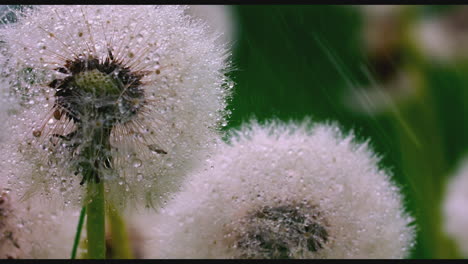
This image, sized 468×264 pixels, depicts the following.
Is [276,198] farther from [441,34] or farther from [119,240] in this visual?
[441,34]

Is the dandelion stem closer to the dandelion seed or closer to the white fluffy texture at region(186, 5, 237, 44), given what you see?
the white fluffy texture at region(186, 5, 237, 44)

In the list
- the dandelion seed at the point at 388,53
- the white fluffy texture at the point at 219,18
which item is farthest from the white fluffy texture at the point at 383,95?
the white fluffy texture at the point at 219,18

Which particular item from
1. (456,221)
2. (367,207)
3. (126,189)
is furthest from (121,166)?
(456,221)

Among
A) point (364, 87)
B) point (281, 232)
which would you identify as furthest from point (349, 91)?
point (281, 232)

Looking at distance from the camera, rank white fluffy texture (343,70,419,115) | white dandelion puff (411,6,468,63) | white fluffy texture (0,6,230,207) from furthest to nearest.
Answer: white dandelion puff (411,6,468,63), white fluffy texture (343,70,419,115), white fluffy texture (0,6,230,207)

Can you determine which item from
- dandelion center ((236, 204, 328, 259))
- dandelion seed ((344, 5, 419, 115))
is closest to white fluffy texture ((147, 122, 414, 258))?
dandelion center ((236, 204, 328, 259))

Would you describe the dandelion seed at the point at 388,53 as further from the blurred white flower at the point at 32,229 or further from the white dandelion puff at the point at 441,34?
the blurred white flower at the point at 32,229

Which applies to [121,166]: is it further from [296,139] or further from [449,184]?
[449,184]
